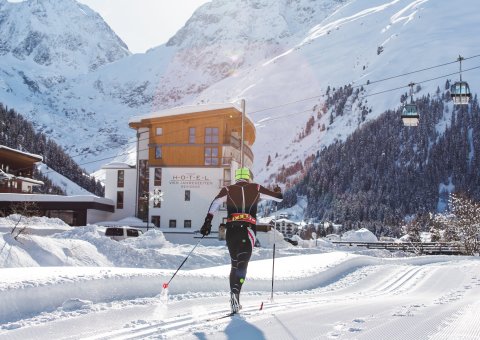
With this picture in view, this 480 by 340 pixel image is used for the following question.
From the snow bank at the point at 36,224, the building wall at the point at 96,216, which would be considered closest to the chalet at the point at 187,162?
the building wall at the point at 96,216

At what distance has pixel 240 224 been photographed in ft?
30.6

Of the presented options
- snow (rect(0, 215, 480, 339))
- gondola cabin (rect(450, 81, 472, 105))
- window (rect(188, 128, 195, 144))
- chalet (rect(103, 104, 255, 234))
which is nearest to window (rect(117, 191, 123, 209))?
chalet (rect(103, 104, 255, 234))

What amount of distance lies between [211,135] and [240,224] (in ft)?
152

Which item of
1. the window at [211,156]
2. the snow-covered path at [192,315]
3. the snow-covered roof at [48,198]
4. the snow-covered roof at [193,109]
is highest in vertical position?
the snow-covered roof at [193,109]

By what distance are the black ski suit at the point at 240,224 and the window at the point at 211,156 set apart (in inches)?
1790

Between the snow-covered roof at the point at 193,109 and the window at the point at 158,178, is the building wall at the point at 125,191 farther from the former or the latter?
the snow-covered roof at the point at 193,109

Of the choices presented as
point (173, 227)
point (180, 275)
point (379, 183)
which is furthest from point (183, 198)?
point (379, 183)

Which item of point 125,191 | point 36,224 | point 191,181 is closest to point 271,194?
point 36,224

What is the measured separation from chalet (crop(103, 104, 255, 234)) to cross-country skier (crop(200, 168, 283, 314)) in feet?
145

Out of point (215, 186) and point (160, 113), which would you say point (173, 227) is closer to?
point (215, 186)

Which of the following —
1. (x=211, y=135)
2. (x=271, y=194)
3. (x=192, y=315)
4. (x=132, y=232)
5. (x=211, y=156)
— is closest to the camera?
(x=192, y=315)

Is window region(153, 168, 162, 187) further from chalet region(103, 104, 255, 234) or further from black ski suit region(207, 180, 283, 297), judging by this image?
black ski suit region(207, 180, 283, 297)

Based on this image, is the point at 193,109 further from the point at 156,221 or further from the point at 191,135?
the point at 156,221

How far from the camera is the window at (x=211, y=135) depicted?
Result: 182 ft
